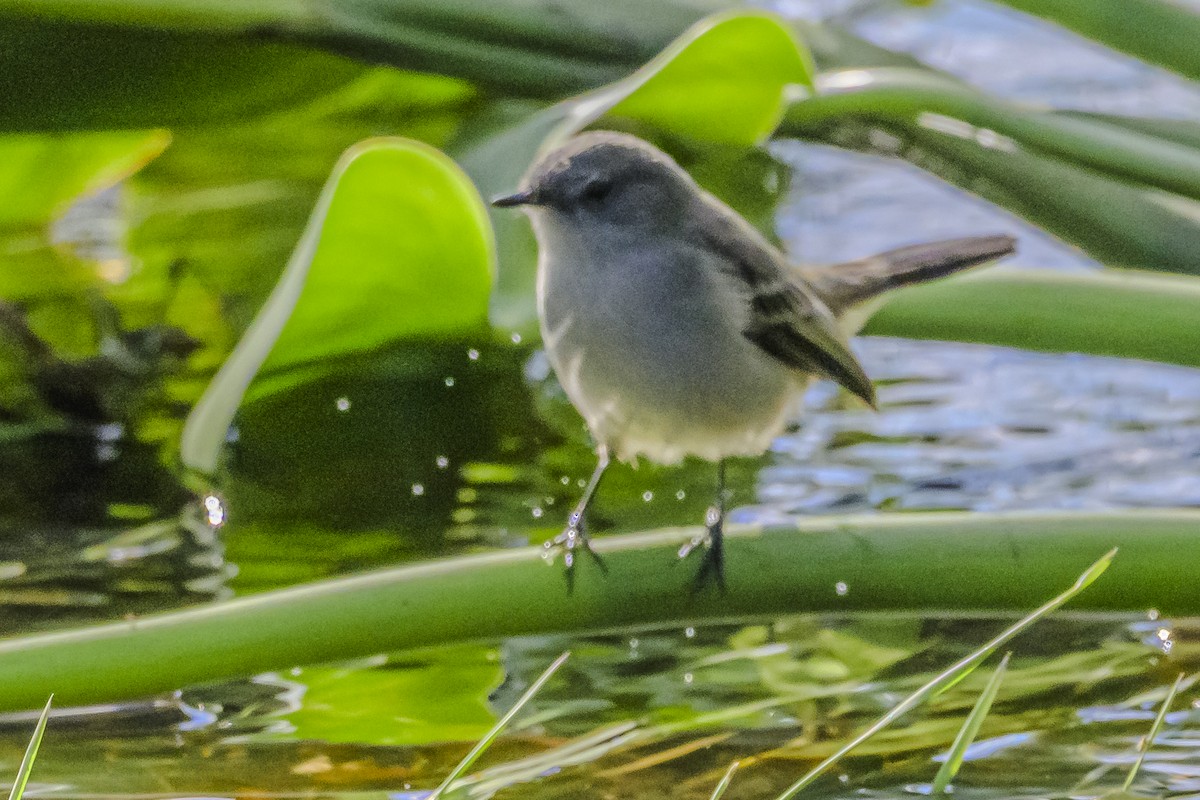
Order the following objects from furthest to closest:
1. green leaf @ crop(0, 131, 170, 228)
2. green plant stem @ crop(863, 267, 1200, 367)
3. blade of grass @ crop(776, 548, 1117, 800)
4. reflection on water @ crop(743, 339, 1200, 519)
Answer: green leaf @ crop(0, 131, 170, 228) → reflection on water @ crop(743, 339, 1200, 519) → green plant stem @ crop(863, 267, 1200, 367) → blade of grass @ crop(776, 548, 1117, 800)

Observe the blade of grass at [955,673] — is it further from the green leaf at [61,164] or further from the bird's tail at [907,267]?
the green leaf at [61,164]

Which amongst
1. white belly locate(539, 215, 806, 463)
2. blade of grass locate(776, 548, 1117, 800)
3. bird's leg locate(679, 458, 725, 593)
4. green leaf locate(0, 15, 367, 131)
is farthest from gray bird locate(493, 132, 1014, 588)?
blade of grass locate(776, 548, 1117, 800)

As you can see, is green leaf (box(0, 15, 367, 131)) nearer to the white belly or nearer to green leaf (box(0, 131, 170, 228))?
green leaf (box(0, 131, 170, 228))

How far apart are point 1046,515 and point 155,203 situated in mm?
2756

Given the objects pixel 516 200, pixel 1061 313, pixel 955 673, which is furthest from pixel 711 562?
pixel 516 200

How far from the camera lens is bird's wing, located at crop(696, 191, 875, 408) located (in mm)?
2299

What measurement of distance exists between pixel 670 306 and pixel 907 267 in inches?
16.4

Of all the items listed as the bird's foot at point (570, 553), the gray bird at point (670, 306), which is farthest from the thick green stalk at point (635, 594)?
the gray bird at point (670, 306)

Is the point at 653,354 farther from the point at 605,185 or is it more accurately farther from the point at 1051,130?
the point at 1051,130

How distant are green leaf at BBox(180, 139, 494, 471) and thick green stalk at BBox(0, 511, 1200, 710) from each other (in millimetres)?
455

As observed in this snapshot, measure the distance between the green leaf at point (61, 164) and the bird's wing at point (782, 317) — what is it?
1153mm

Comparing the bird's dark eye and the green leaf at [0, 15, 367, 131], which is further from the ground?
the green leaf at [0, 15, 367, 131]

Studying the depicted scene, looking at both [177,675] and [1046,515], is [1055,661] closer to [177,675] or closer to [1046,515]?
[1046,515]

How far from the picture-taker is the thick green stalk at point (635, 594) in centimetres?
135
